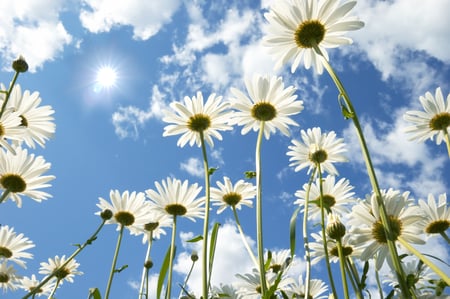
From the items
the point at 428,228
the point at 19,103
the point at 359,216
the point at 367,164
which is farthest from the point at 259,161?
the point at 19,103

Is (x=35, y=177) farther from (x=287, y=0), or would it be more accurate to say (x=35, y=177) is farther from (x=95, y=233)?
(x=287, y=0)

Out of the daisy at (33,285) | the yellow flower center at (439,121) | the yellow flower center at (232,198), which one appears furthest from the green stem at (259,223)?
the daisy at (33,285)

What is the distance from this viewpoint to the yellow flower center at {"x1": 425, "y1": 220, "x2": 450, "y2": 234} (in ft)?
9.50

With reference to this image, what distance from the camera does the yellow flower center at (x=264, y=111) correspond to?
3.37 meters

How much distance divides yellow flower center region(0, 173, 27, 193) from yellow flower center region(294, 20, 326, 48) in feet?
6.71

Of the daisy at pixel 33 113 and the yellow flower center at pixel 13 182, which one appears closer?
the yellow flower center at pixel 13 182

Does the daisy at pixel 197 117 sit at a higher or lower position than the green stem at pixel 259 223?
higher

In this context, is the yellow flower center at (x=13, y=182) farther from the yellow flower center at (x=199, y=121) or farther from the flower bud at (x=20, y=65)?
the yellow flower center at (x=199, y=121)

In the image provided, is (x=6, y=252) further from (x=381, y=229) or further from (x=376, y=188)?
(x=376, y=188)

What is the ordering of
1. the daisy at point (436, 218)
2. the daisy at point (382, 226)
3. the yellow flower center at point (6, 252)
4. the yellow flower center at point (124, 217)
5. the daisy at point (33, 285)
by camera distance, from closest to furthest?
the daisy at point (382, 226)
the daisy at point (436, 218)
the yellow flower center at point (124, 217)
the yellow flower center at point (6, 252)
the daisy at point (33, 285)

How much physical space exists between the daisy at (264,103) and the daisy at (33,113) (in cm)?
146

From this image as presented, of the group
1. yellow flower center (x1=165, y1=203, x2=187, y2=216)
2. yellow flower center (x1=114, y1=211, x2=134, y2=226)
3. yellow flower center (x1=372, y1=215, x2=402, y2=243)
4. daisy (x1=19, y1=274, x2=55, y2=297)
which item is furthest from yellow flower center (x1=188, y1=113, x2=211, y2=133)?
daisy (x1=19, y1=274, x2=55, y2=297)

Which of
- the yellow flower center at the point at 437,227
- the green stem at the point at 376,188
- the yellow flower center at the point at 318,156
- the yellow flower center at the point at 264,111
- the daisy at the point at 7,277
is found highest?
the yellow flower center at the point at 264,111

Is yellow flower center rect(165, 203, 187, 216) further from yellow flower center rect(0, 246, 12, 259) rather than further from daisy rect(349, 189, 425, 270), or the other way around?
daisy rect(349, 189, 425, 270)
